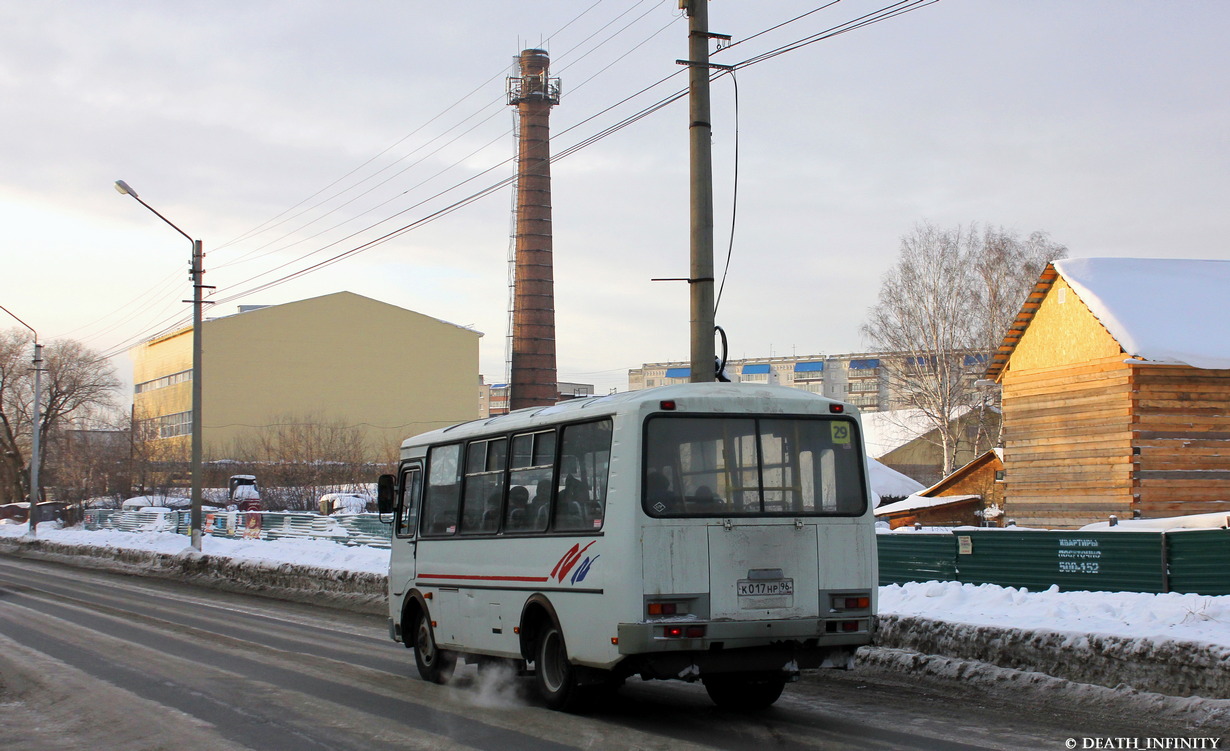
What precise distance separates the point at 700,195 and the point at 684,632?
22.0 ft

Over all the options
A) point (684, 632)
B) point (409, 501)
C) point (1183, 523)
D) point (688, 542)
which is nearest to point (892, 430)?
point (1183, 523)

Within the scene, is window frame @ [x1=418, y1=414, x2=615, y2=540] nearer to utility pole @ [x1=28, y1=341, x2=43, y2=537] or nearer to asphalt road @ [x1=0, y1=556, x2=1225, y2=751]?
asphalt road @ [x1=0, y1=556, x2=1225, y2=751]

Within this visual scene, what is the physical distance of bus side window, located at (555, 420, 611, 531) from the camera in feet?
30.7

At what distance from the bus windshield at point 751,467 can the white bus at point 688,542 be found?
0.01 metres

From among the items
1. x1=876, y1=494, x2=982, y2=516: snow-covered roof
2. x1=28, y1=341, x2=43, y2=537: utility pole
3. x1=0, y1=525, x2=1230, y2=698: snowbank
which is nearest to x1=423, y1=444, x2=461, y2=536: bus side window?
x1=0, y1=525, x2=1230, y2=698: snowbank

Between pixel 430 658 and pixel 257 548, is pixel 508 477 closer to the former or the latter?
pixel 430 658

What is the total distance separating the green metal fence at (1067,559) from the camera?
487 inches

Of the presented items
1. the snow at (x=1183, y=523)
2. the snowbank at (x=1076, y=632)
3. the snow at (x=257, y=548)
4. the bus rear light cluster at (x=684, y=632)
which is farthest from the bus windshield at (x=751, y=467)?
the snow at (x=257, y=548)

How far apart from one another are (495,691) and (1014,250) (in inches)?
1869

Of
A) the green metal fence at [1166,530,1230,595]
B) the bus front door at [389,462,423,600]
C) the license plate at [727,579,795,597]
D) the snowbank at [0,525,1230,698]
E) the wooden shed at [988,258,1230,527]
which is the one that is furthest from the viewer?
the wooden shed at [988,258,1230,527]

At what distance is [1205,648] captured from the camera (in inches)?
381

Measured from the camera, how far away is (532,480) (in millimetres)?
10383

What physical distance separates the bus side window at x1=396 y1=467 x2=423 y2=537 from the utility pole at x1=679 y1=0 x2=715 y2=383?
335 centimetres

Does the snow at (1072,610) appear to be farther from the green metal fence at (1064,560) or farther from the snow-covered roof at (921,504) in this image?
the snow-covered roof at (921,504)
